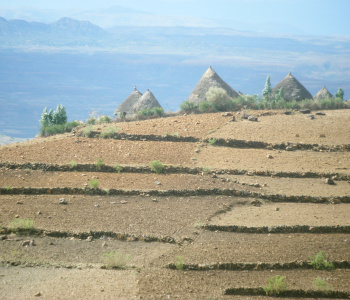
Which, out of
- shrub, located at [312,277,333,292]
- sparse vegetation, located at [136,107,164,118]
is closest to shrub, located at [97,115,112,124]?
sparse vegetation, located at [136,107,164,118]

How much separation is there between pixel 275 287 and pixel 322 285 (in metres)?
0.84

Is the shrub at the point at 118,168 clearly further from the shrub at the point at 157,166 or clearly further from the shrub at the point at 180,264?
the shrub at the point at 180,264

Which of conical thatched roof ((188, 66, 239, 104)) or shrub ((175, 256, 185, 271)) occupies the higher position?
conical thatched roof ((188, 66, 239, 104))

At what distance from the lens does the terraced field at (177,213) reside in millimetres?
8453

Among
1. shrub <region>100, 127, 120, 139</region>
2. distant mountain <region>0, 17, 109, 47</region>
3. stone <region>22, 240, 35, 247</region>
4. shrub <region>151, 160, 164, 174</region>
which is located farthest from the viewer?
distant mountain <region>0, 17, 109, 47</region>

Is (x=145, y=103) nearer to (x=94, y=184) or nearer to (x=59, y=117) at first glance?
(x=59, y=117)

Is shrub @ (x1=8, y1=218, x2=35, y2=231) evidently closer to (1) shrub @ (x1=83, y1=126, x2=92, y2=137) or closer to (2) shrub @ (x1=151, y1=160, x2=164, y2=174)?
(2) shrub @ (x1=151, y1=160, x2=164, y2=174)

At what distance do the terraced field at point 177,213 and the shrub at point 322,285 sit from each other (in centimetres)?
2

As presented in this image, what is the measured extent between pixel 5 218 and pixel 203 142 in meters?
8.41

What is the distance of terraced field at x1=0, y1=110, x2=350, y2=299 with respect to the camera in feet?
27.7

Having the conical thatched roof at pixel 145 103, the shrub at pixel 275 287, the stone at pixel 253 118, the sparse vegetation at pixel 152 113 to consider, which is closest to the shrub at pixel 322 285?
the shrub at pixel 275 287

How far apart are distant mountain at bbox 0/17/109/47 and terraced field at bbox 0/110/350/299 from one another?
16578 centimetres

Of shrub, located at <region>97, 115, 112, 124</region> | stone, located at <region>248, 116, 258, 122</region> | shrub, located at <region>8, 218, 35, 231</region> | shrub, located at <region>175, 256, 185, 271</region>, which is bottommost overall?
shrub, located at <region>175, 256, 185, 271</region>

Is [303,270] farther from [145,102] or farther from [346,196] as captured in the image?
[145,102]
